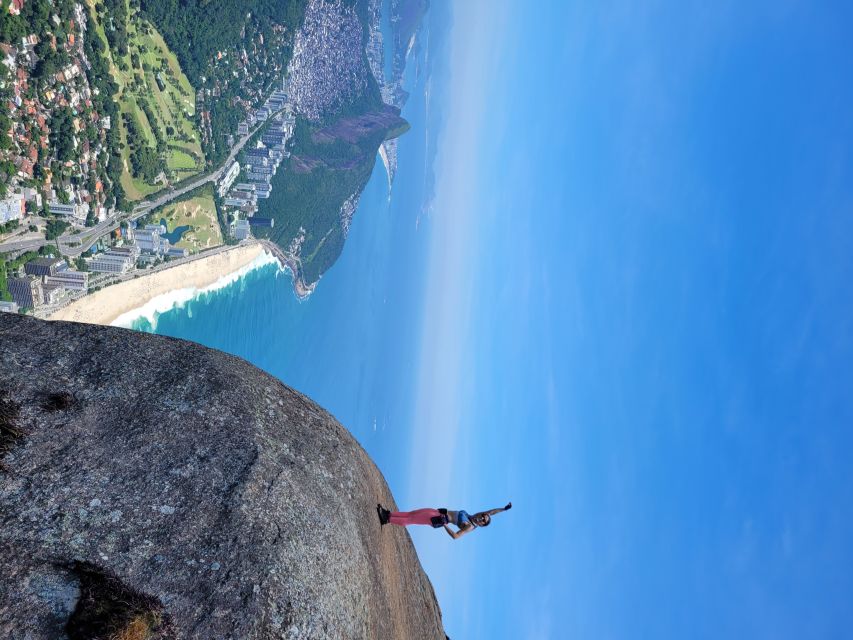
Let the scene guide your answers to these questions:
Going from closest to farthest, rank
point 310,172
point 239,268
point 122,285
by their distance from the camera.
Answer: point 122,285, point 239,268, point 310,172

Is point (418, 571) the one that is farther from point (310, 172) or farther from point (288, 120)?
point (310, 172)

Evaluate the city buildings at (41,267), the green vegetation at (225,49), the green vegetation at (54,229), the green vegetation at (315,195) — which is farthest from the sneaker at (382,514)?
the green vegetation at (315,195)

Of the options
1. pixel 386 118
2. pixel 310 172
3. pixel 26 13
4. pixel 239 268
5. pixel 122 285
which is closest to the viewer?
pixel 26 13

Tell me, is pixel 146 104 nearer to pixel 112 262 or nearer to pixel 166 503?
pixel 112 262

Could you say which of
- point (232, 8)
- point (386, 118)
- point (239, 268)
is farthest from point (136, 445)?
point (386, 118)

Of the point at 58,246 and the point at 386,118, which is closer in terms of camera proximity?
the point at 58,246

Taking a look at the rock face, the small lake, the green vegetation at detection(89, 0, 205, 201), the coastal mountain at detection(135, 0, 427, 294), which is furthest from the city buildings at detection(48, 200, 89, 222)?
the rock face

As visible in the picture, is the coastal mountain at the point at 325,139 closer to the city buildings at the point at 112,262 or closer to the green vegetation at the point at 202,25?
the green vegetation at the point at 202,25
